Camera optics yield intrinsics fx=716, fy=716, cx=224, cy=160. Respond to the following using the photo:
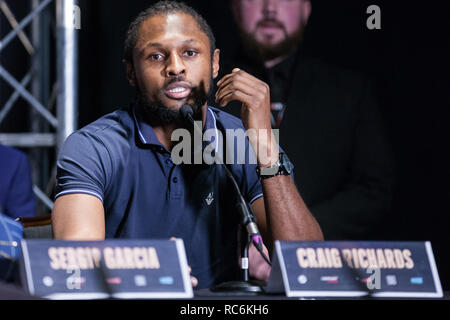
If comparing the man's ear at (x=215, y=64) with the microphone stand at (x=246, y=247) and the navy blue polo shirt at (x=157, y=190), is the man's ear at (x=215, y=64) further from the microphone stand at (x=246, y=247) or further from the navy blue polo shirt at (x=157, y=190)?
the microphone stand at (x=246, y=247)

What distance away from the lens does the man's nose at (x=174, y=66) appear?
217 centimetres

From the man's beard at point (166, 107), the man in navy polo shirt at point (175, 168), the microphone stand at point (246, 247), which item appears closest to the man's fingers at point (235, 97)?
the man in navy polo shirt at point (175, 168)

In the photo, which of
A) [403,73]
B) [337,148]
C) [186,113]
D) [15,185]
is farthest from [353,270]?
[15,185]

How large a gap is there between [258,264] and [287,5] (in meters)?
1.53

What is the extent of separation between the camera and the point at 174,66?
2.17 m

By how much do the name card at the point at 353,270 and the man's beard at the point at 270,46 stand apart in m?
1.83

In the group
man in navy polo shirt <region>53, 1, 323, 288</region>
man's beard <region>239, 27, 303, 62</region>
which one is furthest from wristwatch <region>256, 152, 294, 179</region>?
man's beard <region>239, 27, 303, 62</region>

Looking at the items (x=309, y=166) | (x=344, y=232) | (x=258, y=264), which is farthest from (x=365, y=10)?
(x=258, y=264)

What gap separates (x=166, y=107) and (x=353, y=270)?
0.96m

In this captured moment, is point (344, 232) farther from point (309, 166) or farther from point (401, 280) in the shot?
point (401, 280)

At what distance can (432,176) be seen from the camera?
314cm

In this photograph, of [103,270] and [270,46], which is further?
[270,46]

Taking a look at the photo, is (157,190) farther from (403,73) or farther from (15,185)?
(403,73)

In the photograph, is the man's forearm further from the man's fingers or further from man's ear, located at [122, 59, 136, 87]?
man's ear, located at [122, 59, 136, 87]
